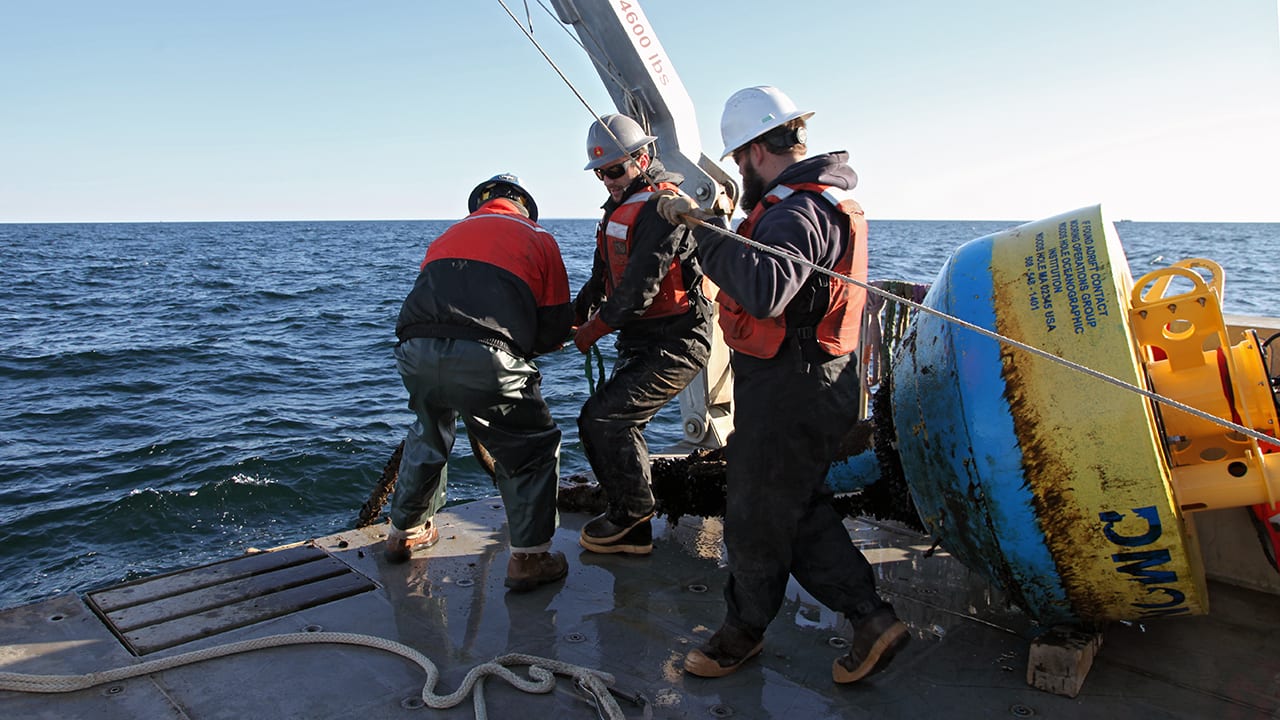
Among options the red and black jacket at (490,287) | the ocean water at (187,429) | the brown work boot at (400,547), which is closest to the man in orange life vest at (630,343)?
the red and black jacket at (490,287)

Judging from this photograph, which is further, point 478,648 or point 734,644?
point 478,648

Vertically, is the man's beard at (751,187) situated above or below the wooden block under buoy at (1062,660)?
above

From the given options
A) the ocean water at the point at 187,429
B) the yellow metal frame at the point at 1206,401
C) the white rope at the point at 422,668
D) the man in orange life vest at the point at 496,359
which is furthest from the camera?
the ocean water at the point at 187,429

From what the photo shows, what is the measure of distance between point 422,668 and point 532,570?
770mm

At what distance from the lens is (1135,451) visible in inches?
105

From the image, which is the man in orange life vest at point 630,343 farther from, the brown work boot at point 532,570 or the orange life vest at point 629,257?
the brown work boot at point 532,570

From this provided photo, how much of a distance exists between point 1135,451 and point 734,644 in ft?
4.49

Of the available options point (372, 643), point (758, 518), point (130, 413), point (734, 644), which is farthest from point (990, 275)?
point (130, 413)

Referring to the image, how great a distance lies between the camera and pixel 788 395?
3.03m

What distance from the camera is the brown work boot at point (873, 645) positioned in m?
3.01

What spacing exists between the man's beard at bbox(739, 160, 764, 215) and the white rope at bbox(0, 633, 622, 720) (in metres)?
1.63

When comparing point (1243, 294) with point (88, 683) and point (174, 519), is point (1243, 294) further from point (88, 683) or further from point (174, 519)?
point (88, 683)

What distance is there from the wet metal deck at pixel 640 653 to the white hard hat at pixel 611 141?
1778mm

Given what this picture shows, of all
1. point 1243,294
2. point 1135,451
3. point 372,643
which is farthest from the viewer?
point 1243,294
